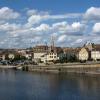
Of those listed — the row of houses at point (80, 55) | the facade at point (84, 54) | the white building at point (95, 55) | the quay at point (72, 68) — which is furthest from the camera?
the facade at point (84, 54)

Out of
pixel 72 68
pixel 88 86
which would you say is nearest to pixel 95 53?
pixel 72 68

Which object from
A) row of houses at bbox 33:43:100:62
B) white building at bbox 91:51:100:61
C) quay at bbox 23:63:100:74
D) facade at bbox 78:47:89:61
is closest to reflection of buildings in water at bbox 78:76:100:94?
quay at bbox 23:63:100:74

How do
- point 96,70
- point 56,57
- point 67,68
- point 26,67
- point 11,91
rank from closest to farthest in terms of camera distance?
1. point 11,91
2. point 96,70
3. point 67,68
4. point 26,67
5. point 56,57

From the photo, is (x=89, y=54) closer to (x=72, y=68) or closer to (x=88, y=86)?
(x=72, y=68)

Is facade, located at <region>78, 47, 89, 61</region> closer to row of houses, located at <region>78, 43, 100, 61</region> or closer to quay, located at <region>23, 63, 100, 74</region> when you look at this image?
row of houses, located at <region>78, 43, 100, 61</region>

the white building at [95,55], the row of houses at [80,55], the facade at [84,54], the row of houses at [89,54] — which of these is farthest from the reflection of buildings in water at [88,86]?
the facade at [84,54]

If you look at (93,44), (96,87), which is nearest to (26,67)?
(93,44)

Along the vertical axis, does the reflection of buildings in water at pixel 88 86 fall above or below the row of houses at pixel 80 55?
below

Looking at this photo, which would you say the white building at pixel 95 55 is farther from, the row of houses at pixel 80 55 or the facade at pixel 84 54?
the facade at pixel 84 54

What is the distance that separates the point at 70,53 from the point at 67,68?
92.2ft

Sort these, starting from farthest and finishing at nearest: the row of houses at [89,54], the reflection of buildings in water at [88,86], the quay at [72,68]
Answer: the row of houses at [89,54]
the quay at [72,68]
the reflection of buildings in water at [88,86]

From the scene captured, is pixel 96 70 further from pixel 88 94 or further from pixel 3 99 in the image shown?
pixel 3 99

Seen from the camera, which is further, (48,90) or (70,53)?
(70,53)

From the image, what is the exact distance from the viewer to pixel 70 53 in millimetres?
112000
